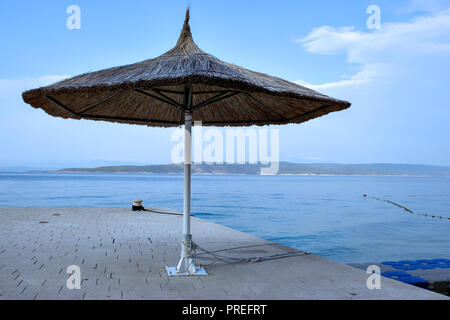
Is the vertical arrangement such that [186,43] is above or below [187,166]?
above

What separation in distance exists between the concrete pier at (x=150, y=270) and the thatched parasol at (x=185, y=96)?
0.52 meters

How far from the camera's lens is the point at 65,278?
3.99 meters

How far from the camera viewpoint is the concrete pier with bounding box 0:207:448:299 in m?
3.59

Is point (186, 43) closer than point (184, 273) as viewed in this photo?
No

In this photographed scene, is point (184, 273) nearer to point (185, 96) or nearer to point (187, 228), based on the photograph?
point (187, 228)

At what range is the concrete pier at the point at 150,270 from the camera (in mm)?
3592

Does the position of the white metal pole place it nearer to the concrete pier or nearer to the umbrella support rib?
the umbrella support rib

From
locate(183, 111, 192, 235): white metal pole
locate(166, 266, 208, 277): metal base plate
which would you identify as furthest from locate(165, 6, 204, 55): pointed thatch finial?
locate(166, 266, 208, 277): metal base plate

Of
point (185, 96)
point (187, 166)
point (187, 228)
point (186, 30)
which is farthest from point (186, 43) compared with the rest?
point (187, 228)

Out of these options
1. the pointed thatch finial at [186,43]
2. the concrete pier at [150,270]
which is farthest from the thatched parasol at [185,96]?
the concrete pier at [150,270]

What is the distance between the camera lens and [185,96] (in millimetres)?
4480

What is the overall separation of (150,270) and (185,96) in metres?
1.85
